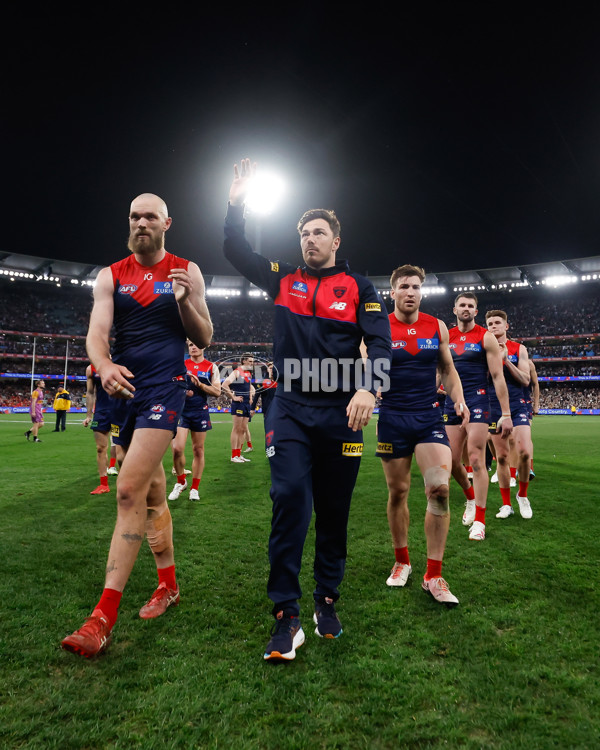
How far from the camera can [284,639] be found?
2.48 m

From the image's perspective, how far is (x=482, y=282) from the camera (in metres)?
60.6

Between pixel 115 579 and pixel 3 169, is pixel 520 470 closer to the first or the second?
pixel 115 579

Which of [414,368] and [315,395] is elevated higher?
[414,368]

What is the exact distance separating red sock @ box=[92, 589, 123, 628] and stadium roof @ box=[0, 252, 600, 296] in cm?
5885

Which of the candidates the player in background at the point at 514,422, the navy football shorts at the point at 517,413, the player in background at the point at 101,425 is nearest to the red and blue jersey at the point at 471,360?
the player in background at the point at 514,422

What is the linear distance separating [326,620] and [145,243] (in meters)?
2.80

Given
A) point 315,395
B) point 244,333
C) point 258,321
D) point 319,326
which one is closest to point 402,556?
point 315,395

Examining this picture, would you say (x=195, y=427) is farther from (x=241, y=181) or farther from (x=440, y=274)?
(x=440, y=274)

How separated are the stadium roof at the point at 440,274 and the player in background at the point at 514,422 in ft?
178

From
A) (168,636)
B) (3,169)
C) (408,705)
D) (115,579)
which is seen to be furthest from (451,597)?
(3,169)

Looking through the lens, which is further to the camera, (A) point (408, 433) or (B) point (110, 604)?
(A) point (408, 433)

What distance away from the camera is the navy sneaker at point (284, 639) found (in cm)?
240

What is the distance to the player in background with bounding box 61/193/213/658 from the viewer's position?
2.80 m

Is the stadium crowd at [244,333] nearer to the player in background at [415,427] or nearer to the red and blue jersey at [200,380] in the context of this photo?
the red and blue jersey at [200,380]
